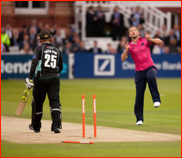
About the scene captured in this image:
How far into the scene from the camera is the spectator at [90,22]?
29.6m

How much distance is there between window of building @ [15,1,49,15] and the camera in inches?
1347

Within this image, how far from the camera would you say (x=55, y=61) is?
374 inches

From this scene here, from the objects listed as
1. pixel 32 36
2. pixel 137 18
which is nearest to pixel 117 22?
pixel 137 18

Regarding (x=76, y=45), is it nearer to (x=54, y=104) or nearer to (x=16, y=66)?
(x=16, y=66)

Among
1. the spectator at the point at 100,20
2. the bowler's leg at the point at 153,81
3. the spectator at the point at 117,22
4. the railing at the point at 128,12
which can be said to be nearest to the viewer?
the bowler's leg at the point at 153,81

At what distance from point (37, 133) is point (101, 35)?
22596 millimetres

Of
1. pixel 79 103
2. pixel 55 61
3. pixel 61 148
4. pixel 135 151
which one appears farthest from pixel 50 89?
pixel 79 103

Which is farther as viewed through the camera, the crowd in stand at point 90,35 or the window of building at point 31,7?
the window of building at point 31,7

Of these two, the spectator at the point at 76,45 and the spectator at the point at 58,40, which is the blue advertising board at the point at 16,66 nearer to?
the spectator at the point at 58,40

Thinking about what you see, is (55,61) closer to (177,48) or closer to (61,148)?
(61,148)

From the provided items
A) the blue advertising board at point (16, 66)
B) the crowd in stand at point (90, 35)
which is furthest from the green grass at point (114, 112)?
the crowd in stand at point (90, 35)

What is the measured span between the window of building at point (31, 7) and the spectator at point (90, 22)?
5177mm

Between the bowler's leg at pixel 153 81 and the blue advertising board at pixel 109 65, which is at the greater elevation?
the bowler's leg at pixel 153 81

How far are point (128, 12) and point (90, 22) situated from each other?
4041 millimetres
